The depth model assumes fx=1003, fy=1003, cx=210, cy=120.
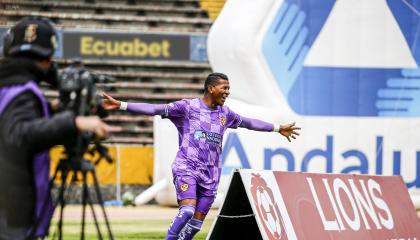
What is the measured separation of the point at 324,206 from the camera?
9.84 meters

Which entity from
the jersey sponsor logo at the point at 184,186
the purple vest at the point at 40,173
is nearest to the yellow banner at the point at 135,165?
the jersey sponsor logo at the point at 184,186

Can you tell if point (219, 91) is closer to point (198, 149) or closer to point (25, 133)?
point (198, 149)

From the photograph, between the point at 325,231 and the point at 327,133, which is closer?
the point at 325,231

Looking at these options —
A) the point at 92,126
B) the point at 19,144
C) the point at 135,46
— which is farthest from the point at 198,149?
the point at 135,46

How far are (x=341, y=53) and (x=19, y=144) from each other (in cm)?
1404

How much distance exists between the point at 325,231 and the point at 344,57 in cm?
910

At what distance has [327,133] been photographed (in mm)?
18328

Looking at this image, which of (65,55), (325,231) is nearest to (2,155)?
(325,231)

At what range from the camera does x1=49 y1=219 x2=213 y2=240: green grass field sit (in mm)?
13234

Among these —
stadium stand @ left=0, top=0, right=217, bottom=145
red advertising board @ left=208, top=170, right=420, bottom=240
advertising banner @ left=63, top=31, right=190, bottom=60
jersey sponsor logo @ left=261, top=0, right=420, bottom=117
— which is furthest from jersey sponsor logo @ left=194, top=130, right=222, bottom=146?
advertising banner @ left=63, top=31, right=190, bottom=60

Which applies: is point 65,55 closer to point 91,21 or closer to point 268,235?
point 91,21

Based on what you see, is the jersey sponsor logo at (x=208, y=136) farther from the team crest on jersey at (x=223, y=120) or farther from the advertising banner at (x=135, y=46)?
the advertising banner at (x=135, y=46)

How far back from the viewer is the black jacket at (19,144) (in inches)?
183

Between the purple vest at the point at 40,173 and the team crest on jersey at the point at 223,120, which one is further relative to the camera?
the team crest on jersey at the point at 223,120
